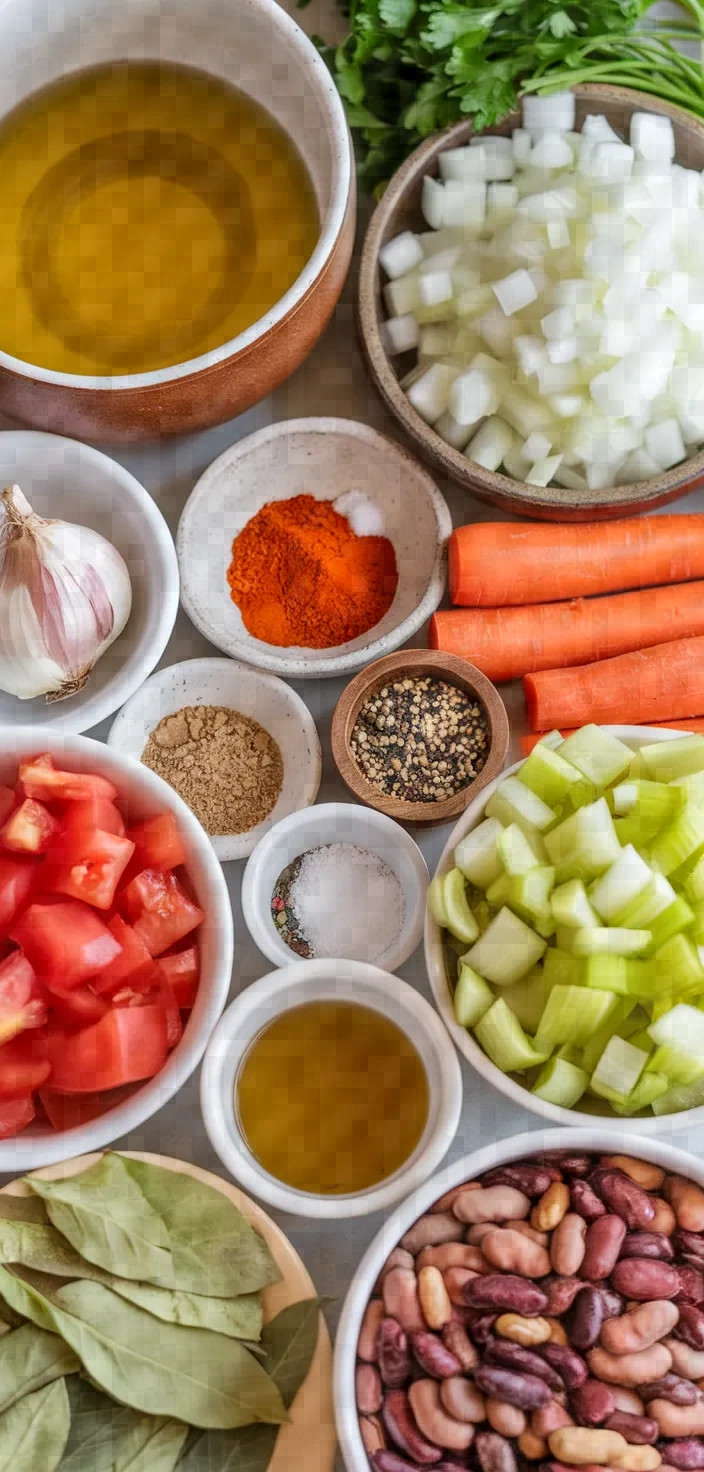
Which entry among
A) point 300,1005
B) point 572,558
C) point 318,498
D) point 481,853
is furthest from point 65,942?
point 572,558

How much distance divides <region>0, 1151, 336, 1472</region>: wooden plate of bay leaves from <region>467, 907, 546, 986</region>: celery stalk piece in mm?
385

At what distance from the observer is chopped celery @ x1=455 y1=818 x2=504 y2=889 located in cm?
141

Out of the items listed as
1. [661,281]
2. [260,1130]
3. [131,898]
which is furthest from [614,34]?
[260,1130]

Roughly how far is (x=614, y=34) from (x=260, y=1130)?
1531 millimetres

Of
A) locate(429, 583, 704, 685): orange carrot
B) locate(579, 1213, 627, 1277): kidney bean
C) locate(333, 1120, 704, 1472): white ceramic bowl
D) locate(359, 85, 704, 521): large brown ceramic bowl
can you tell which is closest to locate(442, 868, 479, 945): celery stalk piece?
locate(333, 1120, 704, 1472): white ceramic bowl

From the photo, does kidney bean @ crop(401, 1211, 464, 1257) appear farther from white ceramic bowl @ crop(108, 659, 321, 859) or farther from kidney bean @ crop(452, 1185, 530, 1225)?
white ceramic bowl @ crop(108, 659, 321, 859)

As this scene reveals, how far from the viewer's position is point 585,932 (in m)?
1.33

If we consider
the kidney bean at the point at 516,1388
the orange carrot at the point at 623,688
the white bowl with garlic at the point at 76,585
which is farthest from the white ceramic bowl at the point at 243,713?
the kidney bean at the point at 516,1388

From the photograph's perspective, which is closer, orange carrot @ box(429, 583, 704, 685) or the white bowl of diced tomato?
the white bowl of diced tomato

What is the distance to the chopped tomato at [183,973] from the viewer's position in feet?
4.59

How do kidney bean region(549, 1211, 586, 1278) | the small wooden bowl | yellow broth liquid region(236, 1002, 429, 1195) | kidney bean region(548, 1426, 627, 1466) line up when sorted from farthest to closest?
the small wooden bowl → yellow broth liquid region(236, 1002, 429, 1195) → kidney bean region(549, 1211, 586, 1278) → kidney bean region(548, 1426, 627, 1466)

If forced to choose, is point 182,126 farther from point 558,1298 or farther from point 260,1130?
point 558,1298

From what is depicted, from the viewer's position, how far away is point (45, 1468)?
4.29 feet

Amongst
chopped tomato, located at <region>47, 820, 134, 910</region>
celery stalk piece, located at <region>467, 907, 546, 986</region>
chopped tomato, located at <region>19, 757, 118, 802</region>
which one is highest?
chopped tomato, located at <region>19, 757, 118, 802</region>
